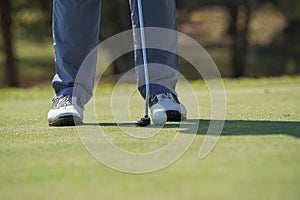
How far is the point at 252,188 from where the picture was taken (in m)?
1.77

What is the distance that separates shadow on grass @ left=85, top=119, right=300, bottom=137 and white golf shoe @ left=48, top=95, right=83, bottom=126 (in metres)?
0.21

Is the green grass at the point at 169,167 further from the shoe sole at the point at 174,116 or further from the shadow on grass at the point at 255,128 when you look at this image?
the shoe sole at the point at 174,116

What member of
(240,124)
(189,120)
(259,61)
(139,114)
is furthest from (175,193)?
(259,61)

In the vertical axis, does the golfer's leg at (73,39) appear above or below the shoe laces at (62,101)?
above

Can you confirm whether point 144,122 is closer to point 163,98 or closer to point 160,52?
point 163,98

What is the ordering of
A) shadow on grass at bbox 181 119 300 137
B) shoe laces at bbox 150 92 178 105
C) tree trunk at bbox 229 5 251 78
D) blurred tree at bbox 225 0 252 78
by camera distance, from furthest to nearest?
tree trunk at bbox 229 5 251 78
blurred tree at bbox 225 0 252 78
shoe laces at bbox 150 92 178 105
shadow on grass at bbox 181 119 300 137

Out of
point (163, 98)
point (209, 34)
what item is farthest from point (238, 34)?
point (163, 98)

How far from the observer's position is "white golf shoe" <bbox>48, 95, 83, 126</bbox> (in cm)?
328

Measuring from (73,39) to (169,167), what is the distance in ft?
5.42

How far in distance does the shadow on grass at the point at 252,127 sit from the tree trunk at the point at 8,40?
12.9 meters

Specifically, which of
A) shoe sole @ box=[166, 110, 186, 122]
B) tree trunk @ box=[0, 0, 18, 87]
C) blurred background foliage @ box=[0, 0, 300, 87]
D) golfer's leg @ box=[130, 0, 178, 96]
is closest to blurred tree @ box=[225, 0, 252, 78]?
blurred background foliage @ box=[0, 0, 300, 87]

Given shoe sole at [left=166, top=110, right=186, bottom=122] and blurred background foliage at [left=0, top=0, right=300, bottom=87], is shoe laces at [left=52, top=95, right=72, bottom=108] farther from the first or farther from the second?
blurred background foliage at [left=0, top=0, right=300, bottom=87]

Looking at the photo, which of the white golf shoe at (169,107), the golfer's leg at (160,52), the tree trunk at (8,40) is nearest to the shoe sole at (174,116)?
the white golf shoe at (169,107)

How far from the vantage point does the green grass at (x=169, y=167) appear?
1779 millimetres
